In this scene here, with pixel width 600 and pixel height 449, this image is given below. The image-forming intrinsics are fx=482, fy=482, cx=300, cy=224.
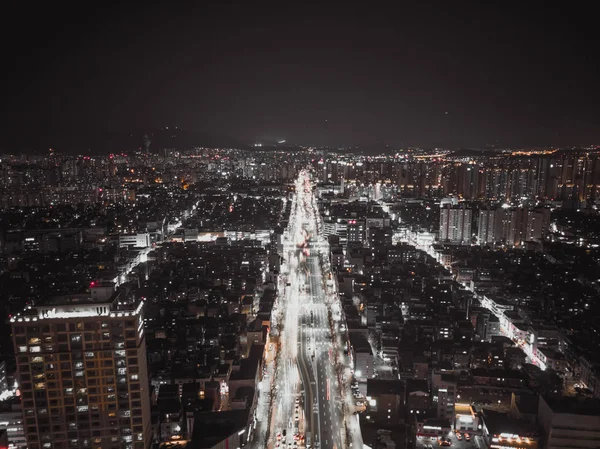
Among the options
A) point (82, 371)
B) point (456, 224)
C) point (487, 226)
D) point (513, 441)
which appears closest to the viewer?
point (82, 371)

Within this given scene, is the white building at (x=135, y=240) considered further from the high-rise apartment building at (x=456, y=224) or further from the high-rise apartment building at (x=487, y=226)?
the high-rise apartment building at (x=487, y=226)

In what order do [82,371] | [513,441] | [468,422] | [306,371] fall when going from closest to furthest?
[82,371] → [513,441] → [468,422] → [306,371]

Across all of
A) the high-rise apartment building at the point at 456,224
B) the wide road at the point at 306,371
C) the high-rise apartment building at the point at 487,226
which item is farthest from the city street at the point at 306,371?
the high-rise apartment building at the point at 487,226

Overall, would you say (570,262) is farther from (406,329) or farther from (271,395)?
(271,395)

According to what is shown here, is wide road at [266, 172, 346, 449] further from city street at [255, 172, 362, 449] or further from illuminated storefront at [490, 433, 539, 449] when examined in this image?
illuminated storefront at [490, 433, 539, 449]

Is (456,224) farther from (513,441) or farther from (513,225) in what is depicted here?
(513,441)

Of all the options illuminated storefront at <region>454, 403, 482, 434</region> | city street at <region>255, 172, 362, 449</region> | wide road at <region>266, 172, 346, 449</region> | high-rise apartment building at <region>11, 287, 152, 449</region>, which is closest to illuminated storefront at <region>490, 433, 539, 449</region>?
illuminated storefront at <region>454, 403, 482, 434</region>

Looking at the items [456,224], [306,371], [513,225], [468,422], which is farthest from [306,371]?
[513,225]
